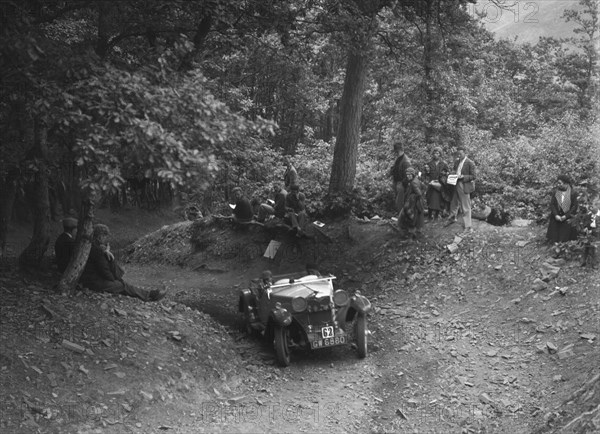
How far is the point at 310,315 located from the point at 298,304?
389 mm

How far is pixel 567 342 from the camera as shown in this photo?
10.3 metres

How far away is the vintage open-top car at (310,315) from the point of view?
1040cm

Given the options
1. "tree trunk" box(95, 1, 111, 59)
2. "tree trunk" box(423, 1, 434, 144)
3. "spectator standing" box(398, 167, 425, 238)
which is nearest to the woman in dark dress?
"spectator standing" box(398, 167, 425, 238)

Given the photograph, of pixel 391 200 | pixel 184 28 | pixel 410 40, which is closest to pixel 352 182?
pixel 391 200

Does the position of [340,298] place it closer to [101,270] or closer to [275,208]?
[101,270]

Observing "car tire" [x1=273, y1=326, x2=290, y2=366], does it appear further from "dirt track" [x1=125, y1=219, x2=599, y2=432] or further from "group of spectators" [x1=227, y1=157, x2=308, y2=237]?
"group of spectators" [x1=227, y1=157, x2=308, y2=237]

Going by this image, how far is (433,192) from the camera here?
611 inches

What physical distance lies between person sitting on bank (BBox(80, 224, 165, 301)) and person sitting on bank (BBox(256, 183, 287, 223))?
6658mm

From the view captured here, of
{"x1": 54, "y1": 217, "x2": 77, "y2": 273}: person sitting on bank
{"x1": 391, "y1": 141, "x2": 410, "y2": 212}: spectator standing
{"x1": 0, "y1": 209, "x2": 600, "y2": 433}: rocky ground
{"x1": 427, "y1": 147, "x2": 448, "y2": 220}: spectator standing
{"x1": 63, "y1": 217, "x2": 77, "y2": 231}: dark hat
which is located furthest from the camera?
{"x1": 391, "y1": 141, "x2": 410, "y2": 212}: spectator standing

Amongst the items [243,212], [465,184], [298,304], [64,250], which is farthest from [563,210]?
[64,250]

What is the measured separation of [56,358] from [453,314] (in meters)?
7.59

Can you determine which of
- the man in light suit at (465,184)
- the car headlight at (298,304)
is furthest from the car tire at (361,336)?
the man in light suit at (465,184)

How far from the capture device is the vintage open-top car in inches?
409

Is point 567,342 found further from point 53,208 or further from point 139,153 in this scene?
point 53,208
